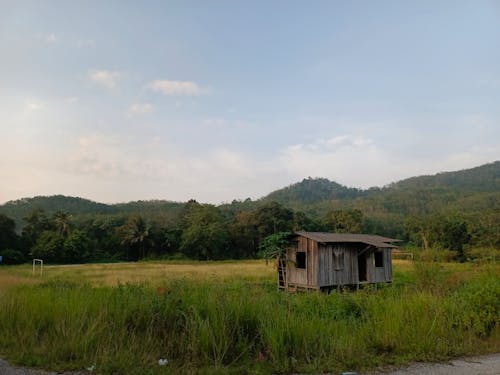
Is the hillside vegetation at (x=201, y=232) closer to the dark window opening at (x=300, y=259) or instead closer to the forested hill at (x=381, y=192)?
the dark window opening at (x=300, y=259)

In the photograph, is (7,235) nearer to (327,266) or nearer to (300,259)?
(300,259)

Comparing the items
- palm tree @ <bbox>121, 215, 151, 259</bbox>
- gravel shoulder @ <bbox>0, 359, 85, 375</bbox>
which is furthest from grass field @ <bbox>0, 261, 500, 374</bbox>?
palm tree @ <bbox>121, 215, 151, 259</bbox>

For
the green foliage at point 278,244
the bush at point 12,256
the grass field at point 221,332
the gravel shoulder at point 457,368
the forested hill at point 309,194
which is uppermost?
the forested hill at point 309,194

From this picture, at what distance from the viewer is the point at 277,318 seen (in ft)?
19.0

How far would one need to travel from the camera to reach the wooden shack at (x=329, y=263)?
20.8 meters

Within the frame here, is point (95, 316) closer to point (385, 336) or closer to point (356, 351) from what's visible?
point (356, 351)

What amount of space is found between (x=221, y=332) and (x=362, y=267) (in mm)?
20036

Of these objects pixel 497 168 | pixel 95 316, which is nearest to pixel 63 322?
pixel 95 316

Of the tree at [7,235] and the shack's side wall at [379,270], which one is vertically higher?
the tree at [7,235]

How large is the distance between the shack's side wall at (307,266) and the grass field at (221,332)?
13.4m

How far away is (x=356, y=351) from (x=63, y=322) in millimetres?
4382

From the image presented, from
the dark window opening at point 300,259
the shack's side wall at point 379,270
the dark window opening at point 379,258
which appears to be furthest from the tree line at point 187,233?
the dark window opening at point 300,259

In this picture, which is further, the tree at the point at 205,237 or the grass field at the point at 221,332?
the tree at the point at 205,237

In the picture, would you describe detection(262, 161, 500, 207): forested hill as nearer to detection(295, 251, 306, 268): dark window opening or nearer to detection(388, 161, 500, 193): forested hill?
detection(388, 161, 500, 193): forested hill
